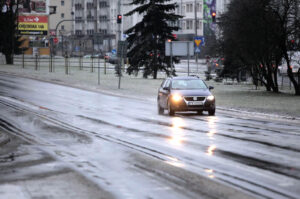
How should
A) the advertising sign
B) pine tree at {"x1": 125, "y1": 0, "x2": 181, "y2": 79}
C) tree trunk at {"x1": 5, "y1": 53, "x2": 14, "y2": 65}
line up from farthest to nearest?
the advertising sign
tree trunk at {"x1": 5, "y1": 53, "x2": 14, "y2": 65}
pine tree at {"x1": 125, "y1": 0, "x2": 181, "y2": 79}

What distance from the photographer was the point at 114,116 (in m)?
25.4

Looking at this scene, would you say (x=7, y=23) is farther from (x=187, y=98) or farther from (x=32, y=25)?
(x=187, y=98)

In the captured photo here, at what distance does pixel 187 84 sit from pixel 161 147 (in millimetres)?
12319

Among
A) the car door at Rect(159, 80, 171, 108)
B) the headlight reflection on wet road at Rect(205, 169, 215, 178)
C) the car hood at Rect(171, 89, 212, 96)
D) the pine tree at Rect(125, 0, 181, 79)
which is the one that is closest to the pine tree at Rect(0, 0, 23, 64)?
the pine tree at Rect(125, 0, 181, 79)

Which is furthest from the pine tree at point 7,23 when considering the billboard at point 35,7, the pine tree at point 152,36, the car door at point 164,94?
the car door at point 164,94

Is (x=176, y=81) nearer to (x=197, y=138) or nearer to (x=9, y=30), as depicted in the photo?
(x=197, y=138)

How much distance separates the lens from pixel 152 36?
58844 mm

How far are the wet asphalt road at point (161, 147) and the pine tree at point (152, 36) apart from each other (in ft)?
93.4

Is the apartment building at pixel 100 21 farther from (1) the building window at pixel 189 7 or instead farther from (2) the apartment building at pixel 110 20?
(1) the building window at pixel 189 7

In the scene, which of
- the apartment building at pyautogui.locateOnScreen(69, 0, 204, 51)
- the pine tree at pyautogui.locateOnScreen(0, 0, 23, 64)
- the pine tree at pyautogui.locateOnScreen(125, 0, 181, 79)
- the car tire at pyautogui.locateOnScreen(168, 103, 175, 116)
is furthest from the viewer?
the apartment building at pyautogui.locateOnScreen(69, 0, 204, 51)

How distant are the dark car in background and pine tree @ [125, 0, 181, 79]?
30.8 metres

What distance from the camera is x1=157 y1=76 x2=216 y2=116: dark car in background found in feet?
85.7

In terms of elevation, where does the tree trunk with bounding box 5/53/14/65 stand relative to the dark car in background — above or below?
above

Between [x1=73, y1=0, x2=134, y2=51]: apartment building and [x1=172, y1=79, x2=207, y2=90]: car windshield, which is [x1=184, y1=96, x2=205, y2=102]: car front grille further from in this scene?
[x1=73, y1=0, x2=134, y2=51]: apartment building
